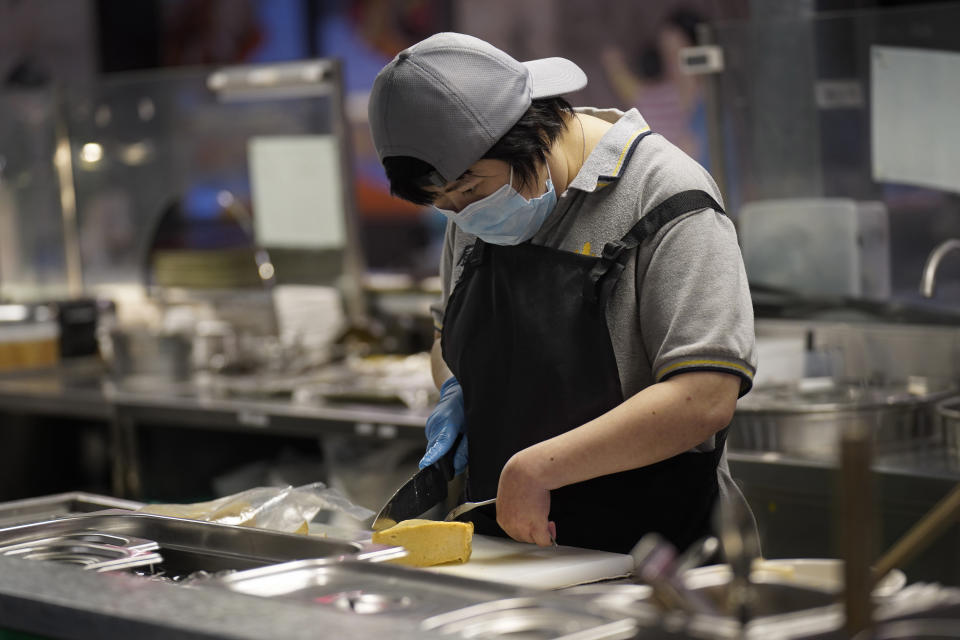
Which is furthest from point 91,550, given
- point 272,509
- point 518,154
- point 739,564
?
point 739,564

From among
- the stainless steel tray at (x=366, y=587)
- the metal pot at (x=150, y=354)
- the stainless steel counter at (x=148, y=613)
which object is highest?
the stainless steel counter at (x=148, y=613)

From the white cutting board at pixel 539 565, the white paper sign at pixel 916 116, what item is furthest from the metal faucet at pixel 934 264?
the white cutting board at pixel 539 565

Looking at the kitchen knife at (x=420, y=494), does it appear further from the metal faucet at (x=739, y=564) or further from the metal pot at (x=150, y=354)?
the metal pot at (x=150, y=354)

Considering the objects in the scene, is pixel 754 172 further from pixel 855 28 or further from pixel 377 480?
pixel 377 480

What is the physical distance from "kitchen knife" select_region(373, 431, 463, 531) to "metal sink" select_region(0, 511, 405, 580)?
230 millimetres

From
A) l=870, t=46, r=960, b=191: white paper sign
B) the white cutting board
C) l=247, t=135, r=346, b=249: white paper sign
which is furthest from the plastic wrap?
l=247, t=135, r=346, b=249: white paper sign

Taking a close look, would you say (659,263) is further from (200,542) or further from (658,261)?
(200,542)

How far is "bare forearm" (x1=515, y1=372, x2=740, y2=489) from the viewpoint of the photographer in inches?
65.4

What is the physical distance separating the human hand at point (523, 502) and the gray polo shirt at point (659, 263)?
21cm

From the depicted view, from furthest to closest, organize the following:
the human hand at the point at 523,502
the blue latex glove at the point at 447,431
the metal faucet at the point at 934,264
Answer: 1. the metal faucet at the point at 934,264
2. the blue latex glove at the point at 447,431
3. the human hand at the point at 523,502

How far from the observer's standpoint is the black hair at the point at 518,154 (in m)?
1.78

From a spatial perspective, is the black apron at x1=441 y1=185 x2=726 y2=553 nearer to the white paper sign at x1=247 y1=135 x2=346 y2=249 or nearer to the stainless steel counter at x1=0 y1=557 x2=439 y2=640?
the stainless steel counter at x1=0 y1=557 x2=439 y2=640

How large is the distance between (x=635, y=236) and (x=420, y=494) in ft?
1.71

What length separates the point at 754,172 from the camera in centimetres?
334
